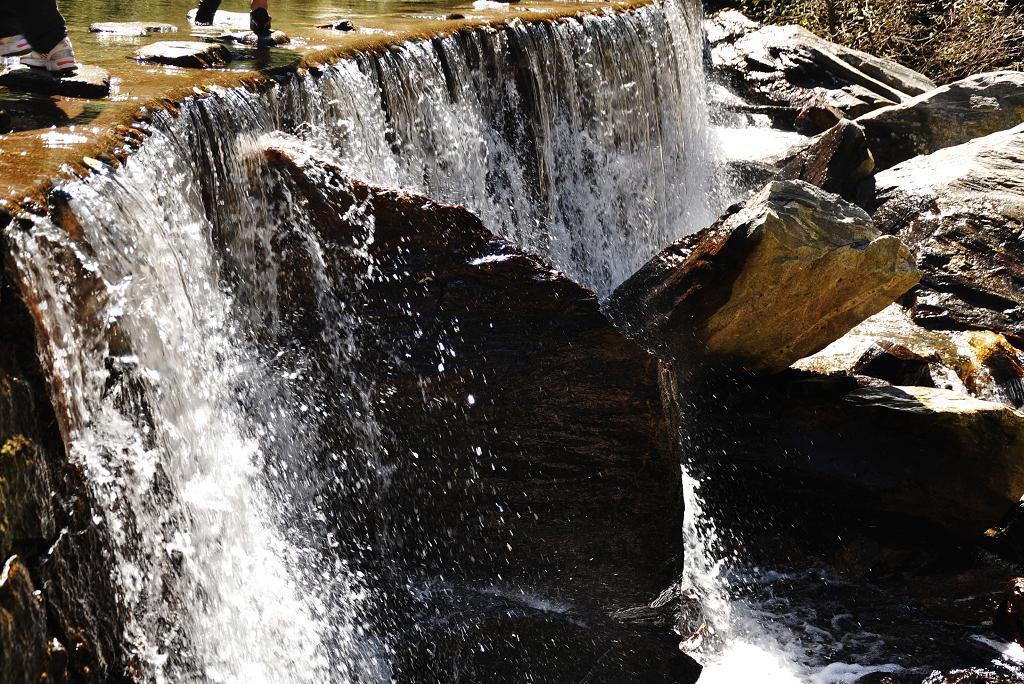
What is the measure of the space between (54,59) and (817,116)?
27.1 feet

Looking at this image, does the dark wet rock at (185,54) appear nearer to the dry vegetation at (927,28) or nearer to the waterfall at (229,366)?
the waterfall at (229,366)

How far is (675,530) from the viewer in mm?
5203

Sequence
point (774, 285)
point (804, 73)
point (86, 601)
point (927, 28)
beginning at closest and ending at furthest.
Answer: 1. point (86, 601)
2. point (774, 285)
3. point (804, 73)
4. point (927, 28)

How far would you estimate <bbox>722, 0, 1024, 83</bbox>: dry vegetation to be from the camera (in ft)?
44.6

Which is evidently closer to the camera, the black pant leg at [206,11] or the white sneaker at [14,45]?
the white sneaker at [14,45]

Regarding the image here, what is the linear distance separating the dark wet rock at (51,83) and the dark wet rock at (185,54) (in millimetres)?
914

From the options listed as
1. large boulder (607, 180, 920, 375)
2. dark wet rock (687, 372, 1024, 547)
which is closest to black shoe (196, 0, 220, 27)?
large boulder (607, 180, 920, 375)

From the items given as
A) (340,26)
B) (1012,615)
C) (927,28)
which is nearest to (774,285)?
(1012,615)

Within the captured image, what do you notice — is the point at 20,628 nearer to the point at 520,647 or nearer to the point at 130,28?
the point at 520,647

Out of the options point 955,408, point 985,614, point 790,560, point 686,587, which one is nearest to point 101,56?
point 686,587

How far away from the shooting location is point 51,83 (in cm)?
530

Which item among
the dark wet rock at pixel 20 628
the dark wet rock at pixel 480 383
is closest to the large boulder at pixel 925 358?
the dark wet rock at pixel 480 383

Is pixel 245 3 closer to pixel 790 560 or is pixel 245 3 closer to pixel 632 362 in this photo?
pixel 632 362

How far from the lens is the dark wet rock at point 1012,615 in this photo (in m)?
5.56
